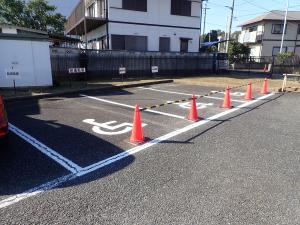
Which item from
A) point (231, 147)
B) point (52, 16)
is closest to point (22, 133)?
point (231, 147)

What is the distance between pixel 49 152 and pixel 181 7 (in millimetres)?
20957

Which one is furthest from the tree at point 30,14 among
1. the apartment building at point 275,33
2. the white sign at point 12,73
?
the apartment building at point 275,33

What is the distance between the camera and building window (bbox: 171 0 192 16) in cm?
2234

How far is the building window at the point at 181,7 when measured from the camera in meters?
22.3

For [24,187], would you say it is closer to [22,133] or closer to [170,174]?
[170,174]

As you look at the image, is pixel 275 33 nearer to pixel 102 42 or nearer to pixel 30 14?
pixel 102 42

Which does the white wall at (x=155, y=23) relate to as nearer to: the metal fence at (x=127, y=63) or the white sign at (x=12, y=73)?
the metal fence at (x=127, y=63)

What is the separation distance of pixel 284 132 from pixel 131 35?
16676mm

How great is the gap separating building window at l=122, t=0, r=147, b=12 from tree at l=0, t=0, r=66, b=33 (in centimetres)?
1445

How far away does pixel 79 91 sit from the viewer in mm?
11828

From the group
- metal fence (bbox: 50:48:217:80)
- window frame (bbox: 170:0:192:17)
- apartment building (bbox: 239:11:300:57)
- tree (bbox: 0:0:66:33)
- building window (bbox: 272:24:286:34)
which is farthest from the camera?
building window (bbox: 272:24:286:34)

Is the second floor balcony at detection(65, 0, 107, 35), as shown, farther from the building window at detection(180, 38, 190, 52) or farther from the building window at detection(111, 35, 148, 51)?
the building window at detection(180, 38, 190, 52)

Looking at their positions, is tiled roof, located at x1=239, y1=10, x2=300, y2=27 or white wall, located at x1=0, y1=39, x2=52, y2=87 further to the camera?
tiled roof, located at x1=239, y1=10, x2=300, y2=27

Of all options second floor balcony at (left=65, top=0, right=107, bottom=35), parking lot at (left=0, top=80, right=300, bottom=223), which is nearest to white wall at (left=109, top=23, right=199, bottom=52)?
second floor balcony at (left=65, top=0, right=107, bottom=35)
